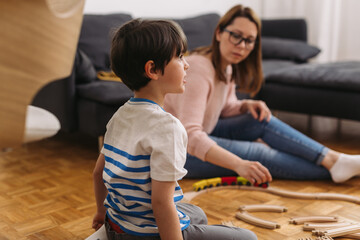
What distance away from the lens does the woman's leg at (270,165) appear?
2.07m

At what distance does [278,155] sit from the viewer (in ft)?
6.90

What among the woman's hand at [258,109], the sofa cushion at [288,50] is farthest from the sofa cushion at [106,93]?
the sofa cushion at [288,50]

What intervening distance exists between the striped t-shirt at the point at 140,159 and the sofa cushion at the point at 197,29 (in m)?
2.22

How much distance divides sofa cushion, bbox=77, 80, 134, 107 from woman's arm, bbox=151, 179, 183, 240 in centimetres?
137

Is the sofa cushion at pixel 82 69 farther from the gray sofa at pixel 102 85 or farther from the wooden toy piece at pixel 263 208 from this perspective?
the wooden toy piece at pixel 263 208

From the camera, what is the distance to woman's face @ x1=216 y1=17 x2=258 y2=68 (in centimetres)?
196

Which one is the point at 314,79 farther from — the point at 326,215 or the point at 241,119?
the point at 326,215

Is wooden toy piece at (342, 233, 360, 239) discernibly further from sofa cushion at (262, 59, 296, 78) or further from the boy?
sofa cushion at (262, 59, 296, 78)

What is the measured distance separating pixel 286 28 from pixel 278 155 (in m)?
2.18

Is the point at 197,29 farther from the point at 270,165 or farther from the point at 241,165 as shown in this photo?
the point at 241,165

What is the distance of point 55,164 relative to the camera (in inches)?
93.4

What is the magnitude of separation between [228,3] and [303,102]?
6.40 ft

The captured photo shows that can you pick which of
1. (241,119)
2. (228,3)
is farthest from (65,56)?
(228,3)

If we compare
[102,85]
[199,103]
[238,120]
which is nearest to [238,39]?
[199,103]
